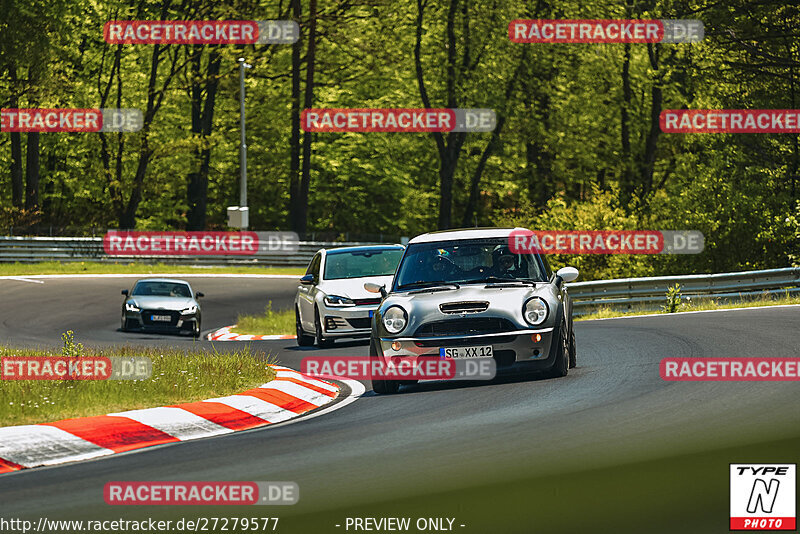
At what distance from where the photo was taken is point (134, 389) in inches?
495

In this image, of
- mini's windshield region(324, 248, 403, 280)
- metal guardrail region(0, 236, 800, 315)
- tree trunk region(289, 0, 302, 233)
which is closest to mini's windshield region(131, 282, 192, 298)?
mini's windshield region(324, 248, 403, 280)

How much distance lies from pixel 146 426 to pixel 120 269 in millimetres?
41586

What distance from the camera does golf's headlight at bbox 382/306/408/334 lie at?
13.2m

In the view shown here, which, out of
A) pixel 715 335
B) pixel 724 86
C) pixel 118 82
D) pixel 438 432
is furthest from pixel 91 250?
pixel 438 432

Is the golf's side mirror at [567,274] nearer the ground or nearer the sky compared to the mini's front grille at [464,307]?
nearer the sky

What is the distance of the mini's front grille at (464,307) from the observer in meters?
13.0

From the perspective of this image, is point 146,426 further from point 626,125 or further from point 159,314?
point 626,125

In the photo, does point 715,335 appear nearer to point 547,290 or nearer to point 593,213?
point 547,290

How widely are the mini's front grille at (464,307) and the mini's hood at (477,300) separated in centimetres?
3

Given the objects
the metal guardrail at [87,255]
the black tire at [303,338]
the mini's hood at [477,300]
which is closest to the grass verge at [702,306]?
the black tire at [303,338]

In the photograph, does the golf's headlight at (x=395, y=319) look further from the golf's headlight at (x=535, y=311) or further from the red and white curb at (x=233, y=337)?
the red and white curb at (x=233, y=337)

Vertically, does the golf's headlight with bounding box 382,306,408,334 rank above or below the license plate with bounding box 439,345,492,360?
above

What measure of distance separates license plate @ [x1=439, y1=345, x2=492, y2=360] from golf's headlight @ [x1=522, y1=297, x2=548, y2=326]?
0.52 meters

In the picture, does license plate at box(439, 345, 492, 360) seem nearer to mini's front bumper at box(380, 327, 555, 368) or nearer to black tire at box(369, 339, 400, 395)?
mini's front bumper at box(380, 327, 555, 368)
